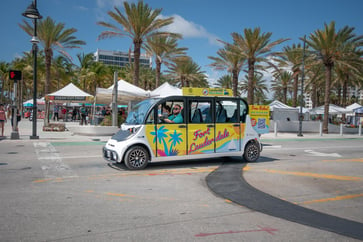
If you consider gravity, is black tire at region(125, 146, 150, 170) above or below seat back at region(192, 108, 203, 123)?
below

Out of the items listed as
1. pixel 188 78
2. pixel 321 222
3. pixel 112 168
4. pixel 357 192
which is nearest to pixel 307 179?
pixel 357 192

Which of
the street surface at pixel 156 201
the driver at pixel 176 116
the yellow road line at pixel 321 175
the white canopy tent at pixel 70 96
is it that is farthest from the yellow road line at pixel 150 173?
the white canopy tent at pixel 70 96

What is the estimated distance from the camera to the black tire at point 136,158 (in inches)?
321

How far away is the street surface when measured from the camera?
13.1ft

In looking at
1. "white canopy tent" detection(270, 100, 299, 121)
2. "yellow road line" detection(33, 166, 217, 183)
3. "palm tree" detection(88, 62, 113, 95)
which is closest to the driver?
"yellow road line" detection(33, 166, 217, 183)

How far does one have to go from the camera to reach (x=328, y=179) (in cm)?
768

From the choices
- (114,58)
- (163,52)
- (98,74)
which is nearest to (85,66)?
(98,74)

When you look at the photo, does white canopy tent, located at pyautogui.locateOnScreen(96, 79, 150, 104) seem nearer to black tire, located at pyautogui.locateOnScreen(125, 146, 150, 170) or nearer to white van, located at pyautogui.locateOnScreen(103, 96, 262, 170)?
white van, located at pyautogui.locateOnScreen(103, 96, 262, 170)

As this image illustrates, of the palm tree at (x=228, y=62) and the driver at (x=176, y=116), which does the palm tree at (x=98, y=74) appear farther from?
the driver at (x=176, y=116)

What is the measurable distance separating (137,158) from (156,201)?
291 cm

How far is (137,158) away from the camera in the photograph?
830 cm

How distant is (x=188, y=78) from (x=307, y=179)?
4058 cm

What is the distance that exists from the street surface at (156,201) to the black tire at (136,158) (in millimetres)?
205

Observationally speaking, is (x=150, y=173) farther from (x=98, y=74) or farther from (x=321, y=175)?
(x=98, y=74)
